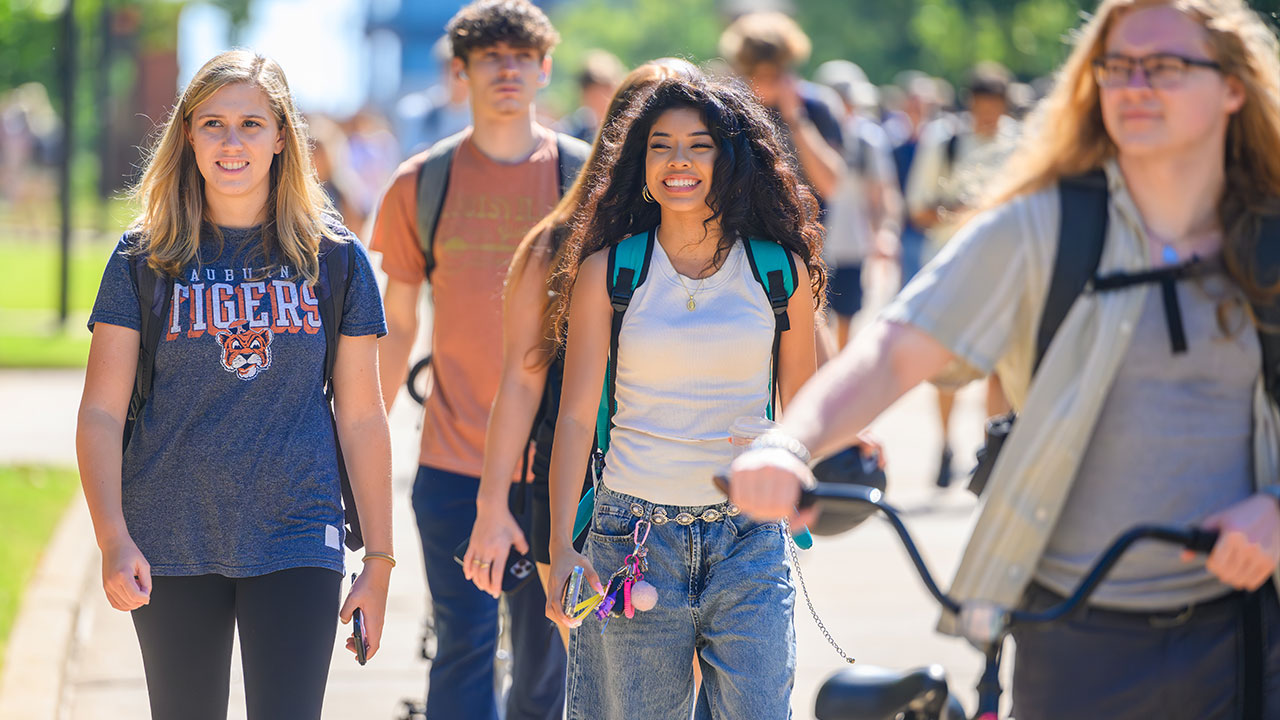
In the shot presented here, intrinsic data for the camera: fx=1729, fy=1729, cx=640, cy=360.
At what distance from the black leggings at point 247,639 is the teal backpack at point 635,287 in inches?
25.8

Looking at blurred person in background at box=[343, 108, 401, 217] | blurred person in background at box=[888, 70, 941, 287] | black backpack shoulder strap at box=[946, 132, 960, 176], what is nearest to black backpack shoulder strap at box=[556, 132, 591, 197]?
black backpack shoulder strap at box=[946, 132, 960, 176]

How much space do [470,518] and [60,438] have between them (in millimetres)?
6488

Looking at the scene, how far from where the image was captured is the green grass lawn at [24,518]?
6941mm

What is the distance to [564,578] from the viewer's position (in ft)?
12.5

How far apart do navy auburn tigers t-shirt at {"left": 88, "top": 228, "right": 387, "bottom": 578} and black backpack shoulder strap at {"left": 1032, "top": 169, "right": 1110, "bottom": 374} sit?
1.72 meters

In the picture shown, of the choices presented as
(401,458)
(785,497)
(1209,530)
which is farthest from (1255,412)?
(401,458)

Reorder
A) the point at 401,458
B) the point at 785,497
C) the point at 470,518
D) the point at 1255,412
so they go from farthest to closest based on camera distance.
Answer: the point at 401,458 → the point at 470,518 → the point at 1255,412 → the point at 785,497

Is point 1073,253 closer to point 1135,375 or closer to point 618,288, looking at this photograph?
point 1135,375

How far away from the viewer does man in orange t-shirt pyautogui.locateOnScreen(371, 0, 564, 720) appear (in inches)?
192

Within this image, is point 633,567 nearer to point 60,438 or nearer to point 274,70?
point 274,70

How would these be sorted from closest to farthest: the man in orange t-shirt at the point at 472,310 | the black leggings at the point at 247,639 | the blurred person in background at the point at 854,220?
1. the black leggings at the point at 247,639
2. the man in orange t-shirt at the point at 472,310
3. the blurred person in background at the point at 854,220

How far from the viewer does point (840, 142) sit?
28.4ft

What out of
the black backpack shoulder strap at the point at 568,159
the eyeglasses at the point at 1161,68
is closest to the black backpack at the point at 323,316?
the black backpack shoulder strap at the point at 568,159

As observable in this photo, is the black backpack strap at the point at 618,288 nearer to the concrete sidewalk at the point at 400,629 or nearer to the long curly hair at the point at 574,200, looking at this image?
the long curly hair at the point at 574,200
